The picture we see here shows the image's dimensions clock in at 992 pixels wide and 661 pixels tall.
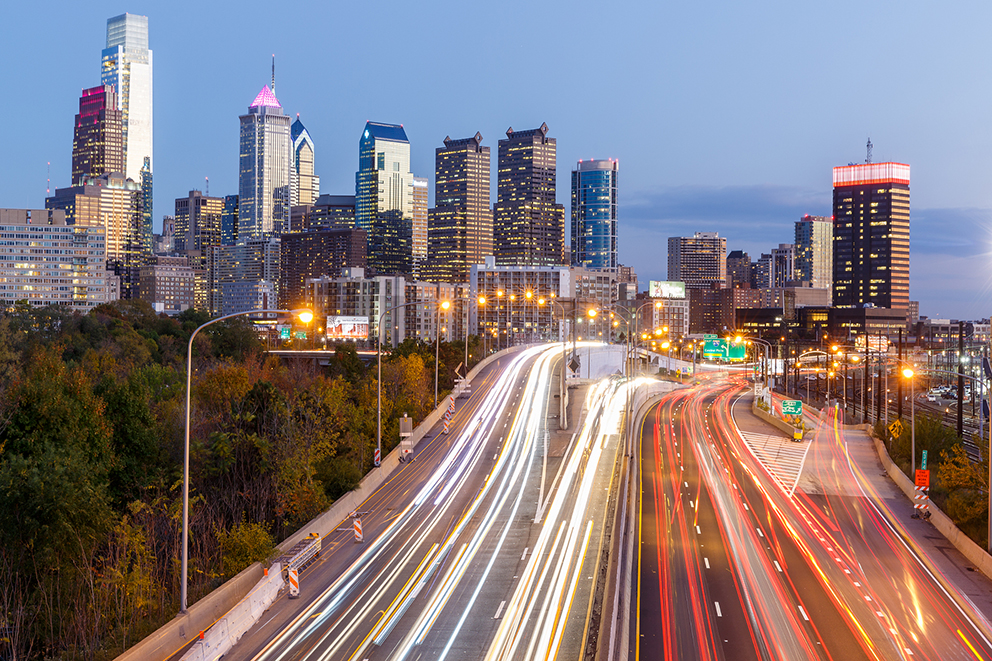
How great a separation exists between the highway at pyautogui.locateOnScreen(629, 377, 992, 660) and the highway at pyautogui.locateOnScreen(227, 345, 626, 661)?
2.69 m

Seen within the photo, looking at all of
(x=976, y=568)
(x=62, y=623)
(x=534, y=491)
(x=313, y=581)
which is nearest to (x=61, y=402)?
(x=62, y=623)

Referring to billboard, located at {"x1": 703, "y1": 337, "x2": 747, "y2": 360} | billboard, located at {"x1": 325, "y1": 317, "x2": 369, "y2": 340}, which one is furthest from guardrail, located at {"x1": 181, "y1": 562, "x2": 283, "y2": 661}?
billboard, located at {"x1": 325, "y1": 317, "x2": 369, "y2": 340}

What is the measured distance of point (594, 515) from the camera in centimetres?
4169

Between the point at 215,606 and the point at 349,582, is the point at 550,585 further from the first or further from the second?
the point at 215,606

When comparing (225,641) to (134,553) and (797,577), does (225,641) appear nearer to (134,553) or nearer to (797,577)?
(134,553)

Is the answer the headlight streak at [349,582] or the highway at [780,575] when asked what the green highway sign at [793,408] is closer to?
the highway at [780,575]

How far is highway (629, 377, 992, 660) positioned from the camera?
25.9m

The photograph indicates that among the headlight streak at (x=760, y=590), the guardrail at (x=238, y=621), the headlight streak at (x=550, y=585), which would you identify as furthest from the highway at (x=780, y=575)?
the guardrail at (x=238, y=621)

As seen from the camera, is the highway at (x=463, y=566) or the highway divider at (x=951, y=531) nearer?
the highway at (x=463, y=566)

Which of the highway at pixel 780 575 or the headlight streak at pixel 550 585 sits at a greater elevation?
the headlight streak at pixel 550 585

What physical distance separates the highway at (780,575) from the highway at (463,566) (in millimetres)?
2694

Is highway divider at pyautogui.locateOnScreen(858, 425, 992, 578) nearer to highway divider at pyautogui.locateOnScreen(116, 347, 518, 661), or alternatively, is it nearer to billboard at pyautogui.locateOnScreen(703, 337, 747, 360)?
highway divider at pyautogui.locateOnScreen(116, 347, 518, 661)

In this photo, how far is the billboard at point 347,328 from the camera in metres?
133

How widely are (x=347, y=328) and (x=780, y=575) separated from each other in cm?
10719
